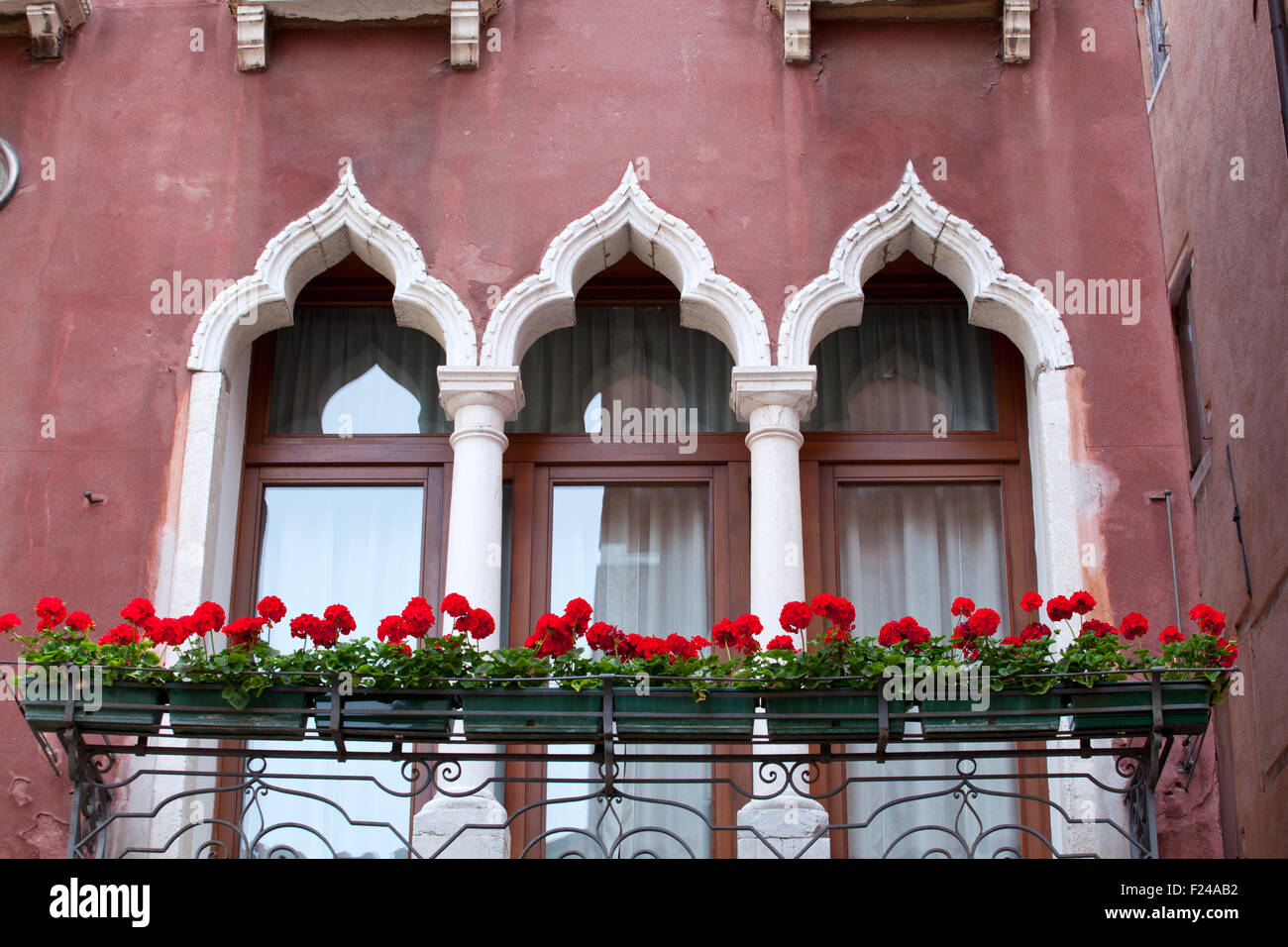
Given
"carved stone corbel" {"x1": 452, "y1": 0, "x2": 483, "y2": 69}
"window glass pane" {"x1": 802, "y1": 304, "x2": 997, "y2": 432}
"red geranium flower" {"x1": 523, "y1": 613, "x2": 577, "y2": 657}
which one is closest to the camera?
"red geranium flower" {"x1": 523, "y1": 613, "x2": 577, "y2": 657}

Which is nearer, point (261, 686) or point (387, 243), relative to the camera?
point (261, 686)

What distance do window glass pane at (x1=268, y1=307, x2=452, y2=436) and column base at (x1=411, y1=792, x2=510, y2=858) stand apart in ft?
7.98

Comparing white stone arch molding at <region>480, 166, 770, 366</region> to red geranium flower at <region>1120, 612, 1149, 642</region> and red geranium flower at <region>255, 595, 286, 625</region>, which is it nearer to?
red geranium flower at <region>255, 595, 286, 625</region>

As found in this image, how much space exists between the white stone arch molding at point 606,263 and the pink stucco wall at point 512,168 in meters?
0.11

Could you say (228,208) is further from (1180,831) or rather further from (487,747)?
(1180,831)

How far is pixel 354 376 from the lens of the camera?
1025 cm

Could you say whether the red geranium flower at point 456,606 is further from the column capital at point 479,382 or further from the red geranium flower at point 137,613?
the column capital at point 479,382

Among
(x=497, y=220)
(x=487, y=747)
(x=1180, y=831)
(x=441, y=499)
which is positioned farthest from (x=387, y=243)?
(x=1180, y=831)

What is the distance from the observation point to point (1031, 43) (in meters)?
9.86

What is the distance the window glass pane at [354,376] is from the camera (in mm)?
10086

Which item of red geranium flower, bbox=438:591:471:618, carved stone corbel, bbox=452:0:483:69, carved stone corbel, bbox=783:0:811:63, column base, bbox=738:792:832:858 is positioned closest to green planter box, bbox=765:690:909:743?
column base, bbox=738:792:832:858

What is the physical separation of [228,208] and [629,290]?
2.30m

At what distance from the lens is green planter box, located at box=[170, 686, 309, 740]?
7.51m
